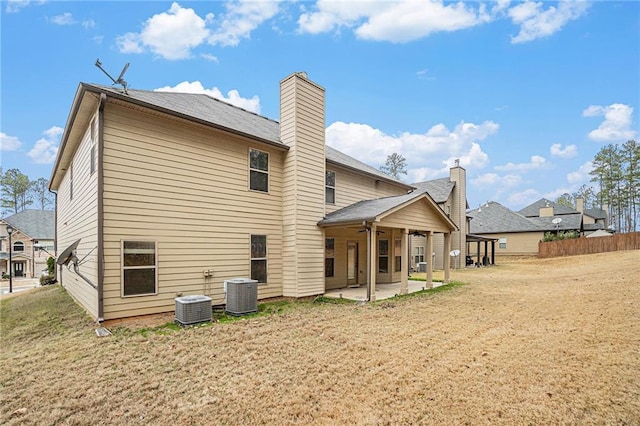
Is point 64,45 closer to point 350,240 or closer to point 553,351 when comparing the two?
point 350,240

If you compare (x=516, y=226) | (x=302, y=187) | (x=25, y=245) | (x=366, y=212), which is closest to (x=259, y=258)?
(x=302, y=187)

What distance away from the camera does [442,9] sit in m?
11.9

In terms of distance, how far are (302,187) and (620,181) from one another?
51.1m

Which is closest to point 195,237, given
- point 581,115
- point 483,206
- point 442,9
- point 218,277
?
point 218,277

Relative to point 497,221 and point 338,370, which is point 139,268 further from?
point 497,221

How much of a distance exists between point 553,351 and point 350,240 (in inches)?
315

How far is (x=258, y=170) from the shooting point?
9.21 meters

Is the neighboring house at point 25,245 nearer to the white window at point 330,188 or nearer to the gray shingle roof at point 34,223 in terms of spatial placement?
the gray shingle roof at point 34,223

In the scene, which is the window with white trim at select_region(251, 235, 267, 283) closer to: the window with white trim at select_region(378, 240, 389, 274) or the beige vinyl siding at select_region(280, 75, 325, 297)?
the beige vinyl siding at select_region(280, 75, 325, 297)

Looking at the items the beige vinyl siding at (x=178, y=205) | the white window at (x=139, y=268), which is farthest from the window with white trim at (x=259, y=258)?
the white window at (x=139, y=268)

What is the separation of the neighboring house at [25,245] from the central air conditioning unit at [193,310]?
3472 cm

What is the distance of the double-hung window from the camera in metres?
9.07

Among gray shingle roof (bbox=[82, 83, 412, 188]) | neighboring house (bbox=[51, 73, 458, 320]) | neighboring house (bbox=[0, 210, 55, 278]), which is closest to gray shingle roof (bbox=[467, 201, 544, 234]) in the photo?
neighboring house (bbox=[51, 73, 458, 320])

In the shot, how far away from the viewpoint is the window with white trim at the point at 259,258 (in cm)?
898
